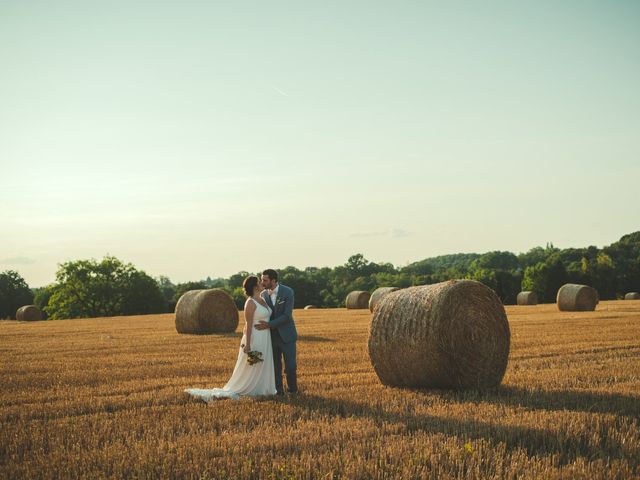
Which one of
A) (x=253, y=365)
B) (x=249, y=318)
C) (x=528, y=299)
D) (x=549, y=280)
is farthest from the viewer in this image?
(x=549, y=280)

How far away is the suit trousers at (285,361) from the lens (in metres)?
9.92

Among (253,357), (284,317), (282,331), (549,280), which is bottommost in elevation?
(549,280)

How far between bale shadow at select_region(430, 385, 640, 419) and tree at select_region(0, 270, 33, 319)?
8138cm

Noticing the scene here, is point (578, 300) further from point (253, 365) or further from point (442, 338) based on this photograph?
point (253, 365)

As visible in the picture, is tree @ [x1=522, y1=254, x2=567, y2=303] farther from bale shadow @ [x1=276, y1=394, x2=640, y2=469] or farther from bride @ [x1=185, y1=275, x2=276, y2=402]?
bale shadow @ [x1=276, y1=394, x2=640, y2=469]

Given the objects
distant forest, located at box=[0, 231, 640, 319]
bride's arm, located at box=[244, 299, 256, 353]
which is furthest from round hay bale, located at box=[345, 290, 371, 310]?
bride's arm, located at box=[244, 299, 256, 353]

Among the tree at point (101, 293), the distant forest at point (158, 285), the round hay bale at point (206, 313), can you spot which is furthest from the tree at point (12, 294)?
the round hay bale at point (206, 313)

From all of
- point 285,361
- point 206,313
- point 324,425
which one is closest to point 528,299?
point 206,313

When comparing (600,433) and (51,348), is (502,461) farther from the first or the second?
(51,348)

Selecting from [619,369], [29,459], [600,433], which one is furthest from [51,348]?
[600,433]

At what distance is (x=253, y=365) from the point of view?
389 inches

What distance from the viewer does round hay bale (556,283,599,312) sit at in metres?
34.9

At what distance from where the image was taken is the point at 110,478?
18.4ft

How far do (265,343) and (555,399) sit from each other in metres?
4.21
